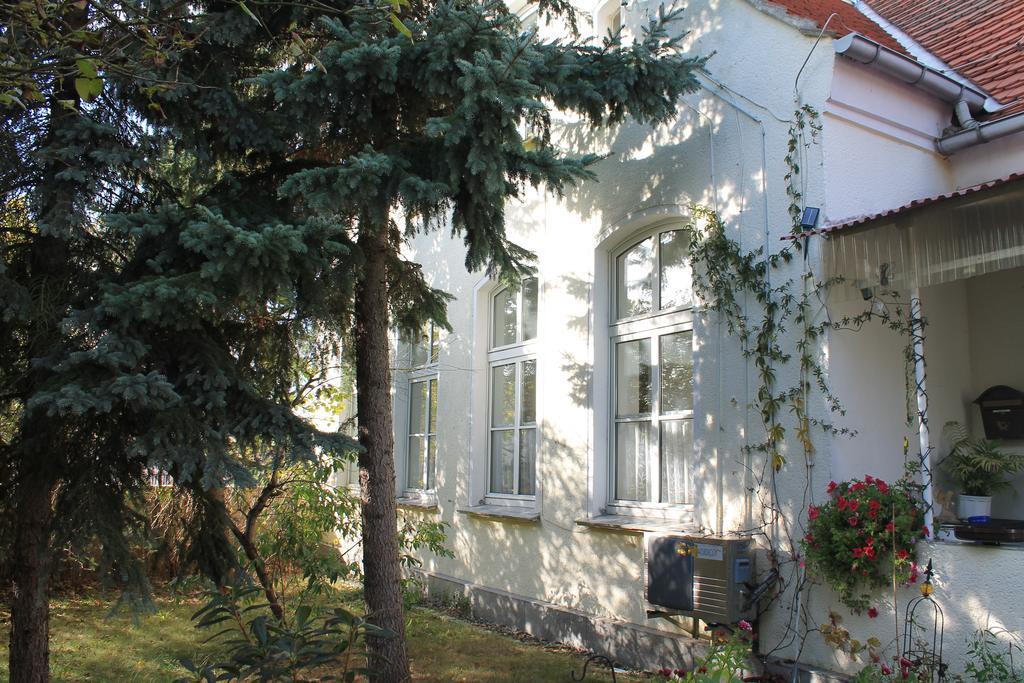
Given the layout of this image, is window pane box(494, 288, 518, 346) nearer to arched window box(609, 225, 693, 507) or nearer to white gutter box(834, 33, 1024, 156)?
arched window box(609, 225, 693, 507)

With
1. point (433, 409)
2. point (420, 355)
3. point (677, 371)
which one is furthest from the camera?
point (420, 355)

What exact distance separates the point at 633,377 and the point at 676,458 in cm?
92

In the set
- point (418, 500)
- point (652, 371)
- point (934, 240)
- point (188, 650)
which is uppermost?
point (934, 240)

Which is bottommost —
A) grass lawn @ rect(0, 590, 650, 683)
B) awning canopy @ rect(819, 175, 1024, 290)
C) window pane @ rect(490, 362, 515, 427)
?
grass lawn @ rect(0, 590, 650, 683)

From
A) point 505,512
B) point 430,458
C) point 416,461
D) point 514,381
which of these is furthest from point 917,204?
point 416,461

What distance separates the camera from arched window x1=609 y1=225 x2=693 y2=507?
6.93 m

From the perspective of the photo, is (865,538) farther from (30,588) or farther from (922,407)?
(30,588)

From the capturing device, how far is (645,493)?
7.21 m

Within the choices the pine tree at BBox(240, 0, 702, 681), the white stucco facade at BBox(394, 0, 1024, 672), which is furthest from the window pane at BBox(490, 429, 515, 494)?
the pine tree at BBox(240, 0, 702, 681)

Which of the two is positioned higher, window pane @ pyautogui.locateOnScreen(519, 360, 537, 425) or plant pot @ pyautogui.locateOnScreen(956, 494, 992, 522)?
window pane @ pyautogui.locateOnScreen(519, 360, 537, 425)

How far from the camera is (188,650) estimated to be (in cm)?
784

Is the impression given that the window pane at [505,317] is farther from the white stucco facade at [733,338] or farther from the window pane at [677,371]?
the window pane at [677,371]

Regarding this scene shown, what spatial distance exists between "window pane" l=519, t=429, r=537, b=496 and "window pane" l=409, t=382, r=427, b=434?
99.3 inches

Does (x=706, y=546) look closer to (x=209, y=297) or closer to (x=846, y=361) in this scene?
(x=846, y=361)
